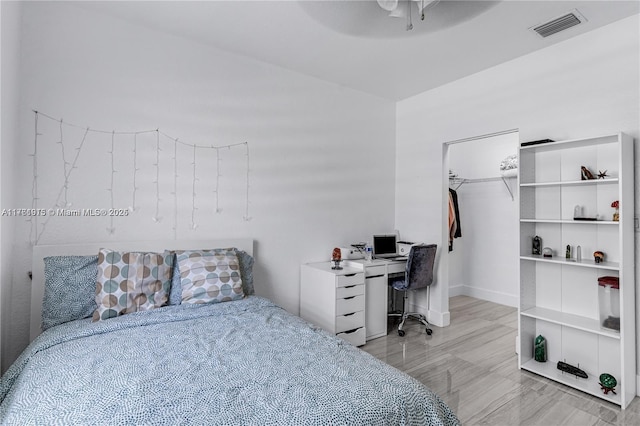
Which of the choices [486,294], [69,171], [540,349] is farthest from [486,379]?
[69,171]

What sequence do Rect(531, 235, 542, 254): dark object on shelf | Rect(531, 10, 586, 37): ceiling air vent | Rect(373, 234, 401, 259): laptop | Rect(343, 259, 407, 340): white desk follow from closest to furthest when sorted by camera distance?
1. Rect(531, 10, 586, 37): ceiling air vent
2. Rect(531, 235, 542, 254): dark object on shelf
3. Rect(343, 259, 407, 340): white desk
4. Rect(373, 234, 401, 259): laptop

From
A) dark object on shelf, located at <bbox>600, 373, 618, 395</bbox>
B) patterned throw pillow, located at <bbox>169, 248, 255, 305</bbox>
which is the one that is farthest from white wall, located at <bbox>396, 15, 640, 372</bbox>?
patterned throw pillow, located at <bbox>169, 248, 255, 305</bbox>

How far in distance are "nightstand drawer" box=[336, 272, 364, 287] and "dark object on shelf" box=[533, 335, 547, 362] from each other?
1581mm

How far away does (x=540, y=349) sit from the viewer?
281 cm

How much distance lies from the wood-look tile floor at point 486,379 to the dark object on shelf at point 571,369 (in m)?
0.19

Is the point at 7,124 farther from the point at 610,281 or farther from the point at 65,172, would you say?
the point at 610,281

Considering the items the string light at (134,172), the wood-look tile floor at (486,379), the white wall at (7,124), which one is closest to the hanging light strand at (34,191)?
the white wall at (7,124)

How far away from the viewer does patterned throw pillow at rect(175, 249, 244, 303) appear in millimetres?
2383

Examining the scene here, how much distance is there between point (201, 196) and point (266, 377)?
1.93m

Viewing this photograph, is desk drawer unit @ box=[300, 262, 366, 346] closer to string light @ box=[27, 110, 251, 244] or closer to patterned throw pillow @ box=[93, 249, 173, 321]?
string light @ box=[27, 110, 251, 244]

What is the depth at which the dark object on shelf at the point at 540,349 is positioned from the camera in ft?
9.22

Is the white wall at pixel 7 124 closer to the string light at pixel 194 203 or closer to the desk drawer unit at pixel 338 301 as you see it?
the string light at pixel 194 203

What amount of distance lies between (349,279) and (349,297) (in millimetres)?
182

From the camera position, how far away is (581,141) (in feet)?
8.20
